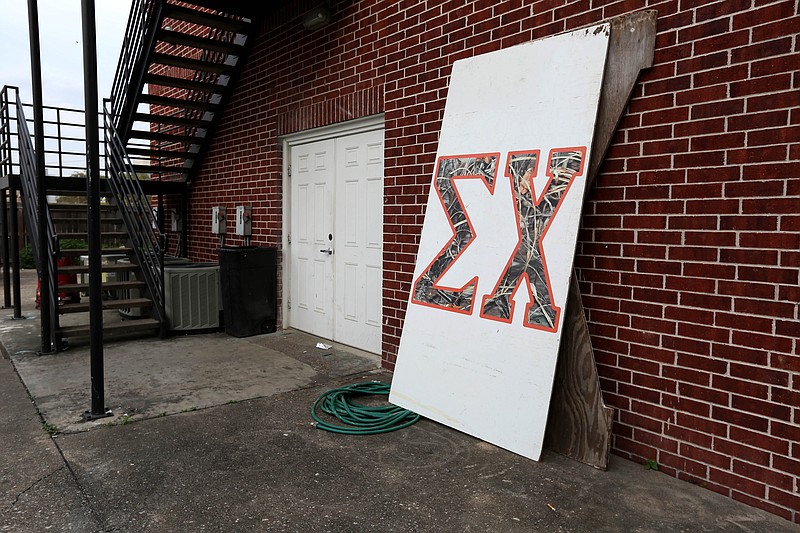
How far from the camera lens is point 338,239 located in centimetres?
613

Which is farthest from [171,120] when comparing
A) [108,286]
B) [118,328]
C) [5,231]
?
[5,231]

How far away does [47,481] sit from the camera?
304 cm

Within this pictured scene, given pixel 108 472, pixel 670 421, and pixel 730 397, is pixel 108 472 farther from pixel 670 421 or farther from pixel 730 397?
pixel 730 397

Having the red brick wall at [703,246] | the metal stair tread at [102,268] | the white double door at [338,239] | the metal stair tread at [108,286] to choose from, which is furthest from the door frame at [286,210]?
the red brick wall at [703,246]

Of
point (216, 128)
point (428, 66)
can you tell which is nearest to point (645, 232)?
point (428, 66)

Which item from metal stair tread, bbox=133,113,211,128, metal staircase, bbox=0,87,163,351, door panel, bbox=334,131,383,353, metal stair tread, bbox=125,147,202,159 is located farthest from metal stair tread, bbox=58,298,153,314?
Answer: metal stair tread, bbox=125,147,202,159

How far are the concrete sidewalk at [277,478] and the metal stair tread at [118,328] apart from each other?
1321 mm

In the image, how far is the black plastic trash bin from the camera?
6.50 metres

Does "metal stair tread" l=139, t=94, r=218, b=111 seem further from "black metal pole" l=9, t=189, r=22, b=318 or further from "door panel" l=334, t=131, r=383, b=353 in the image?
"door panel" l=334, t=131, r=383, b=353

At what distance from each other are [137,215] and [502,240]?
16.6 ft

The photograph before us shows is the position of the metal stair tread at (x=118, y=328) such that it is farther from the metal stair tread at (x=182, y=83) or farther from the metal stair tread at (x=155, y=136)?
the metal stair tread at (x=182, y=83)

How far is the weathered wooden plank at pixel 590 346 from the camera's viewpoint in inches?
128

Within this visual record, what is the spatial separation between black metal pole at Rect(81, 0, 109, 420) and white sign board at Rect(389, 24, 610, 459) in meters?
2.09

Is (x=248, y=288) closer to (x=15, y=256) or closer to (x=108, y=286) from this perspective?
(x=108, y=286)
